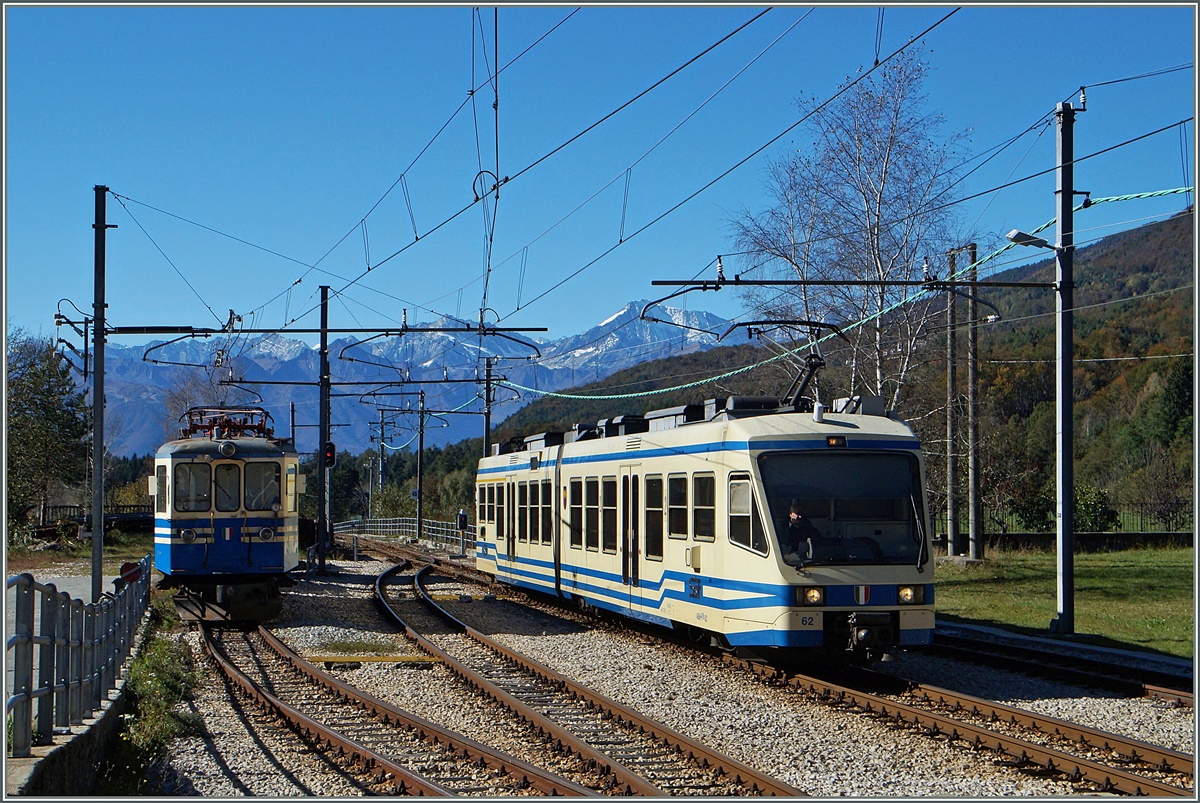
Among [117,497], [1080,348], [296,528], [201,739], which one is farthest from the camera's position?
[1080,348]

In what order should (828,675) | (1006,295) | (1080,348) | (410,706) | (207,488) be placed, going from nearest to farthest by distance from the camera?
1. (410,706)
2. (828,675)
3. (207,488)
4. (1080,348)
5. (1006,295)

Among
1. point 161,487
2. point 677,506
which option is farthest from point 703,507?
point 161,487

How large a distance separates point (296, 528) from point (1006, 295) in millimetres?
86751

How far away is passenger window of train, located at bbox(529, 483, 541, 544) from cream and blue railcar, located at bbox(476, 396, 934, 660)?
4907 millimetres

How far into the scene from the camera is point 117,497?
6588cm

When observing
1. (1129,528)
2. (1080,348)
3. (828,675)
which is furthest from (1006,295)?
(828,675)

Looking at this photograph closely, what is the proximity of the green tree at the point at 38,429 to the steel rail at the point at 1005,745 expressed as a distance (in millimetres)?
36363

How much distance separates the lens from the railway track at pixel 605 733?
8.53 meters

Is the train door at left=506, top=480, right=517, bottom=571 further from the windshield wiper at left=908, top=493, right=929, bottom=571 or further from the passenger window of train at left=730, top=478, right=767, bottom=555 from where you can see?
the windshield wiper at left=908, top=493, right=929, bottom=571

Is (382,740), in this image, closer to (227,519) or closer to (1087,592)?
(227,519)

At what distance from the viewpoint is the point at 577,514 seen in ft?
62.8

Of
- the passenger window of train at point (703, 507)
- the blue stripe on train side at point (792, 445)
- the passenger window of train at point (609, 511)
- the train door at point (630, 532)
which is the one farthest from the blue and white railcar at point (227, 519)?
the passenger window of train at point (703, 507)

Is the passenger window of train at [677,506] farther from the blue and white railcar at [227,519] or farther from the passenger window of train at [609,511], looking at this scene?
the blue and white railcar at [227,519]

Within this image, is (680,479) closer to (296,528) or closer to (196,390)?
(296,528)
